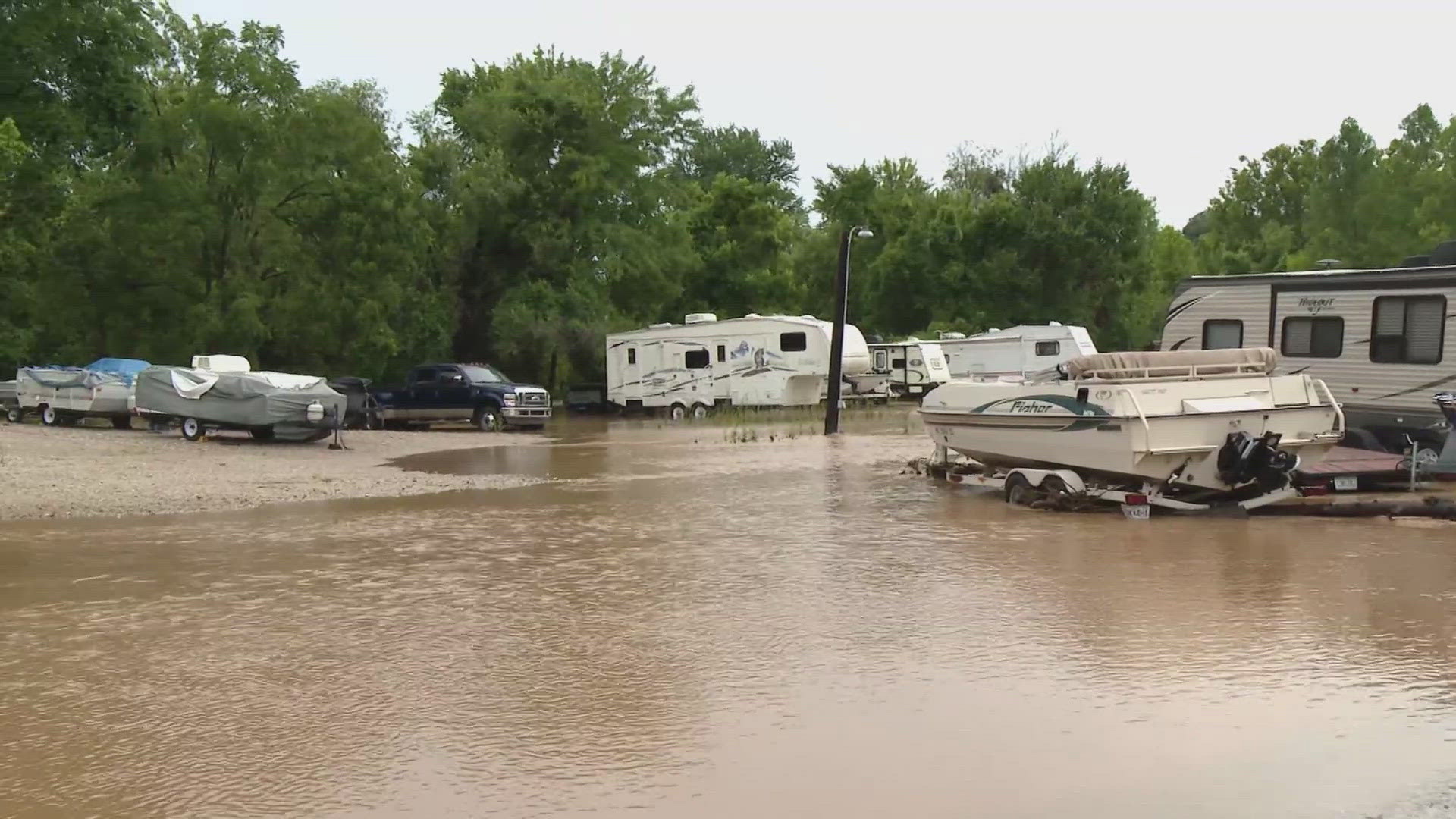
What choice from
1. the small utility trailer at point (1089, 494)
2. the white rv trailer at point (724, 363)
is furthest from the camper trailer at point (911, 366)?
the small utility trailer at point (1089, 494)

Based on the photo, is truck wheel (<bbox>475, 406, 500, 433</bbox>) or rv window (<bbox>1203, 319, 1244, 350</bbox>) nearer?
rv window (<bbox>1203, 319, 1244, 350</bbox>)

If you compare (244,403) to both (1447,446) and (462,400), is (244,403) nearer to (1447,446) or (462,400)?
(462,400)

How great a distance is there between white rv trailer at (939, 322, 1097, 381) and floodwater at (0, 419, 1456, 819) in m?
24.2

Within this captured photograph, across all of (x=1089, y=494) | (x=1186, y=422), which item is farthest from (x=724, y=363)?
(x=1186, y=422)

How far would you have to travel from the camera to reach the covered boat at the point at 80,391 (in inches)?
1065

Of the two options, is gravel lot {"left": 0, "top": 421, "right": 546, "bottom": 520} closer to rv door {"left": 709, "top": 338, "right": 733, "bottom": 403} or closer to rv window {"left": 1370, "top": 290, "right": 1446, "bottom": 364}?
rv door {"left": 709, "top": 338, "right": 733, "bottom": 403}

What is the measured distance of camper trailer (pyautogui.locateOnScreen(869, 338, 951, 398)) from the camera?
37969 mm

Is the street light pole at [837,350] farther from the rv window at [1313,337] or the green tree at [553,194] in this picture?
the green tree at [553,194]

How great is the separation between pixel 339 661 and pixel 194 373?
18.6 meters

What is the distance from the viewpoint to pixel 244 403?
2292 cm

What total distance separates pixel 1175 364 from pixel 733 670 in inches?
326

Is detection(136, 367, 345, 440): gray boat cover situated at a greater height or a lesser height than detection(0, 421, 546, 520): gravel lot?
greater

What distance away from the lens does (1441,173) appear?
167 ft

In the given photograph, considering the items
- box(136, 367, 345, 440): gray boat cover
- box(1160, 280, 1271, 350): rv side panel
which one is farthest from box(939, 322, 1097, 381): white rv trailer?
box(136, 367, 345, 440): gray boat cover
